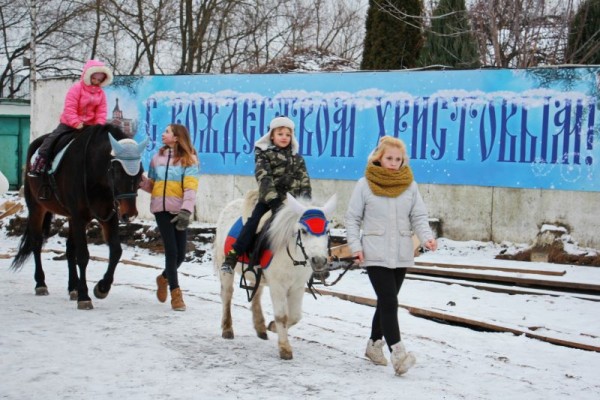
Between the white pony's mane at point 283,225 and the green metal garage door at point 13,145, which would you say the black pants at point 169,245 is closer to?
the white pony's mane at point 283,225

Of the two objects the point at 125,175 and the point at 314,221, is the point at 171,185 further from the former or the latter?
the point at 314,221

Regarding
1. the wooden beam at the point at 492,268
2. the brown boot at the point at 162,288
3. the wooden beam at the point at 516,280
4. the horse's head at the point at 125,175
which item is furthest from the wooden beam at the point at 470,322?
the horse's head at the point at 125,175

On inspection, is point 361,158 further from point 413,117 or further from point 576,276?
point 576,276

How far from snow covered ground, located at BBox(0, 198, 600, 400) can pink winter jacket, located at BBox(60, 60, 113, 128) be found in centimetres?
220

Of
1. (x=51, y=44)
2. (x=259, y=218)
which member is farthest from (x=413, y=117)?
(x=51, y=44)

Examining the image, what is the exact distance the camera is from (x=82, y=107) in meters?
9.85

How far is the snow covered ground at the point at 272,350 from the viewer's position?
5.77 m

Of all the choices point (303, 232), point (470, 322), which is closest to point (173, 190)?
point (303, 232)

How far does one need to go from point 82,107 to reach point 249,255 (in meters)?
3.94

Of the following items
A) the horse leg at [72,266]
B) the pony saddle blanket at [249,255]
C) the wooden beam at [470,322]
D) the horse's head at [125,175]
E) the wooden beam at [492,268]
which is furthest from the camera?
the wooden beam at [492,268]

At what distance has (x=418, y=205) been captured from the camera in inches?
255

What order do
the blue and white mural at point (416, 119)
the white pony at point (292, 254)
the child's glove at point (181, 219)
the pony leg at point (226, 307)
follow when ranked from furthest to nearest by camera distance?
the blue and white mural at point (416, 119) < the child's glove at point (181, 219) < the pony leg at point (226, 307) < the white pony at point (292, 254)

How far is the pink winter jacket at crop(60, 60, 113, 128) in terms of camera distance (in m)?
9.70

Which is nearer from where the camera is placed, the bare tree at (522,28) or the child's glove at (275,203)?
the child's glove at (275,203)
